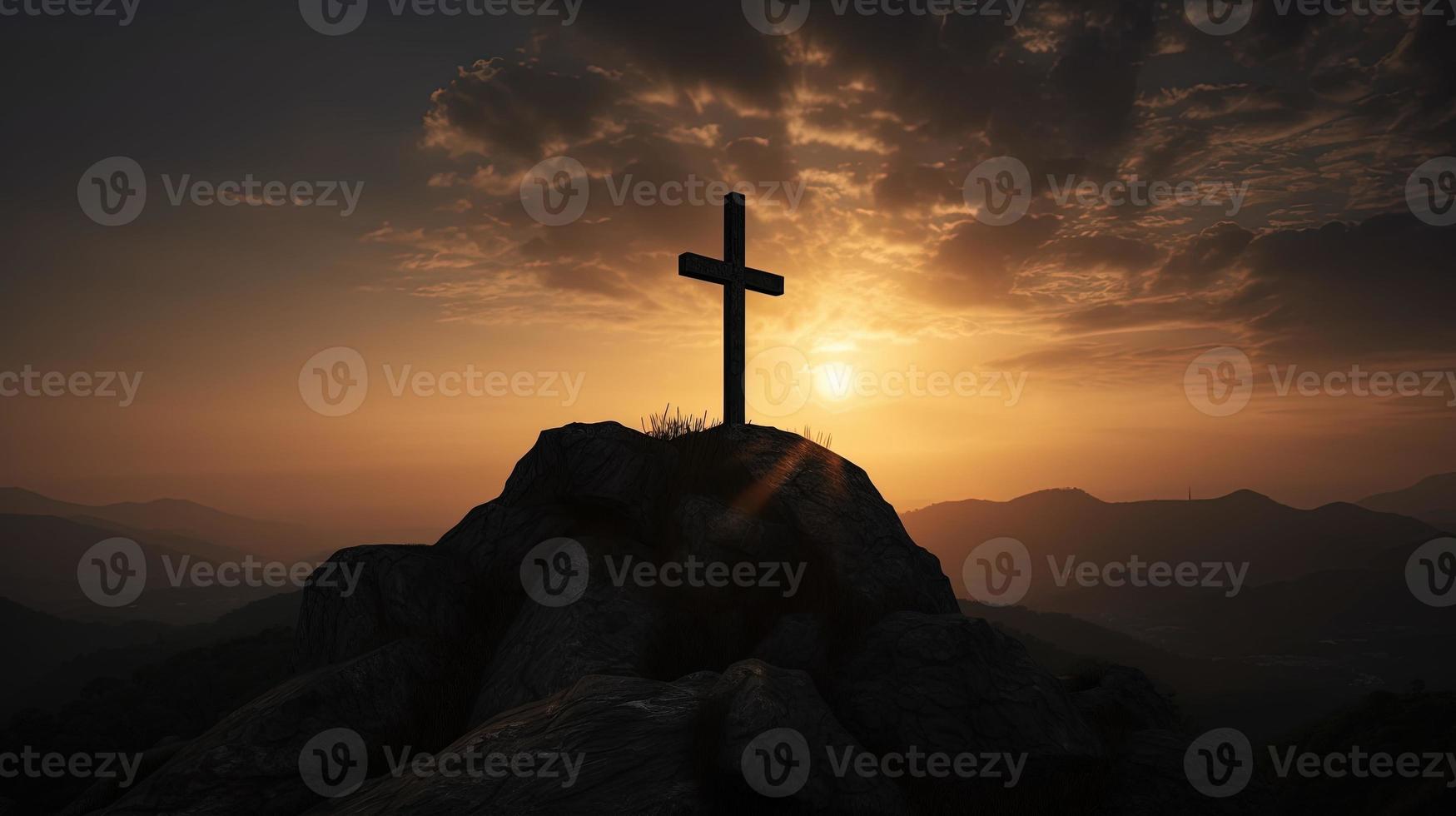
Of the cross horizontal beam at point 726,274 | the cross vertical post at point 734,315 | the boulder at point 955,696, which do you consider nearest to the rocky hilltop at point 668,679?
the boulder at point 955,696

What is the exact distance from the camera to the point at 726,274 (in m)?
18.5

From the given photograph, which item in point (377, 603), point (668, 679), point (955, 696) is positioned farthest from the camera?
point (377, 603)

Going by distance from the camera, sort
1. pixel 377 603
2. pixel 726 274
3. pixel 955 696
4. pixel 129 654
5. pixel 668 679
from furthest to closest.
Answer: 1. pixel 129 654
2. pixel 726 274
3. pixel 377 603
4. pixel 668 679
5. pixel 955 696

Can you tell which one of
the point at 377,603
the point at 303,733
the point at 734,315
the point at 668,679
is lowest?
the point at 303,733

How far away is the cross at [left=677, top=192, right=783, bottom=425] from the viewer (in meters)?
18.0

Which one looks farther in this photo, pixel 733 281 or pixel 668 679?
pixel 733 281

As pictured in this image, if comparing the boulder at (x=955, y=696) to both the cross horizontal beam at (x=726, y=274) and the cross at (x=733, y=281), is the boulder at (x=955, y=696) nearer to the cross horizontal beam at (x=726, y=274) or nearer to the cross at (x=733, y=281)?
the cross at (x=733, y=281)

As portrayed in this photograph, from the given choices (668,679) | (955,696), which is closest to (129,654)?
(668,679)

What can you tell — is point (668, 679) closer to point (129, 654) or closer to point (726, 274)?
point (726, 274)

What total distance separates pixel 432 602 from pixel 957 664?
897 centimetres

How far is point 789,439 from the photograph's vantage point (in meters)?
16.3

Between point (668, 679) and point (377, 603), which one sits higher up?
point (377, 603)

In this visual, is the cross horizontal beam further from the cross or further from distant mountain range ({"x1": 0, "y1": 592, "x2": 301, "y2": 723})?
distant mountain range ({"x1": 0, "y1": 592, "x2": 301, "y2": 723})

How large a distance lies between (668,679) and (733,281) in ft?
34.0
